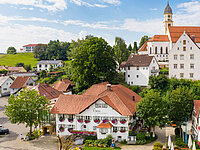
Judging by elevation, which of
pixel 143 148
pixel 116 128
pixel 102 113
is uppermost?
pixel 102 113

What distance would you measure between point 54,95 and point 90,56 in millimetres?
14210

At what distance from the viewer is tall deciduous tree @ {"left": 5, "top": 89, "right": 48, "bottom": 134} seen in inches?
1405

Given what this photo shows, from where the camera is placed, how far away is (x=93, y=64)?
55.5m

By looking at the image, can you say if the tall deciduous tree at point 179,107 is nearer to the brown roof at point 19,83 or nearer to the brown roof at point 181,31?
the brown roof at point 181,31

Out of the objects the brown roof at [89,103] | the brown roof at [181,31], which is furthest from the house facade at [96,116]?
the brown roof at [181,31]

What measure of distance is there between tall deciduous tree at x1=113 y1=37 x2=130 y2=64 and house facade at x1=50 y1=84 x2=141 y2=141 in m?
40.9

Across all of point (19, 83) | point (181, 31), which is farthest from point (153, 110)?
point (19, 83)

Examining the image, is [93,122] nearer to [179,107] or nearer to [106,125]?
[106,125]

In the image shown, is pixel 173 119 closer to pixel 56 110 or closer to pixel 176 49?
pixel 56 110

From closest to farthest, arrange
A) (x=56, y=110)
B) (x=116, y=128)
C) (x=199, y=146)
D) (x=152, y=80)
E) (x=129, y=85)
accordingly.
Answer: (x=199, y=146)
(x=116, y=128)
(x=56, y=110)
(x=152, y=80)
(x=129, y=85)

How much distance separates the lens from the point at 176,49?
56.8 metres

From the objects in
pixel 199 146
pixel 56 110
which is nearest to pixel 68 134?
pixel 56 110

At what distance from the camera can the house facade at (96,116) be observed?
34562 mm

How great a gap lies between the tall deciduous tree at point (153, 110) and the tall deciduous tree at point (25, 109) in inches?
685
